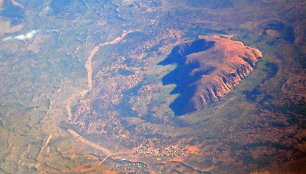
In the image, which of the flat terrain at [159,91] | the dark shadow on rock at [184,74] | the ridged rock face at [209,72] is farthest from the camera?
the dark shadow on rock at [184,74]

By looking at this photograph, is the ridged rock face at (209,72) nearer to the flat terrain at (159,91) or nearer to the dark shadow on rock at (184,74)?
the dark shadow on rock at (184,74)

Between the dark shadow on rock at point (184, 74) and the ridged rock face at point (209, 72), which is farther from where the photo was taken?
the dark shadow on rock at point (184, 74)

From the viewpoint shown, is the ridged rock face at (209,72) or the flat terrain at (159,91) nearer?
the flat terrain at (159,91)

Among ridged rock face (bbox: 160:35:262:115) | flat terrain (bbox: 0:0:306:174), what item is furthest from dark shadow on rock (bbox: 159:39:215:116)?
flat terrain (bbox: 0:0:306:174)

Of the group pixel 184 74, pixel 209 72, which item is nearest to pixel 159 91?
pixel 184 74

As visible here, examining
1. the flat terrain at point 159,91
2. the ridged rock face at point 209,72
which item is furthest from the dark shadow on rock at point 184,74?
the flat terrain at point 159,91

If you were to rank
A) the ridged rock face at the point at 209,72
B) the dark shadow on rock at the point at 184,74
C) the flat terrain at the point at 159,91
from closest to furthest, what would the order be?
1. the flat terrain at the point at 159,91
2. the ridged rock face at the point at 209,72
3. the dark shadow on rock at the point at 184,74

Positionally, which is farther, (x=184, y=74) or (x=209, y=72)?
(x=184, y=74)

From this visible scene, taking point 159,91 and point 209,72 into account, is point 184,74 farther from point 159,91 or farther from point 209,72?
point 159,91

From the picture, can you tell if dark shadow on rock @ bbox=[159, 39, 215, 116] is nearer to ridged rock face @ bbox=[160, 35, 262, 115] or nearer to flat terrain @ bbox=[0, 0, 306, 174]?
ridged rock face @ bbox=[160, 35, 262, 115]
